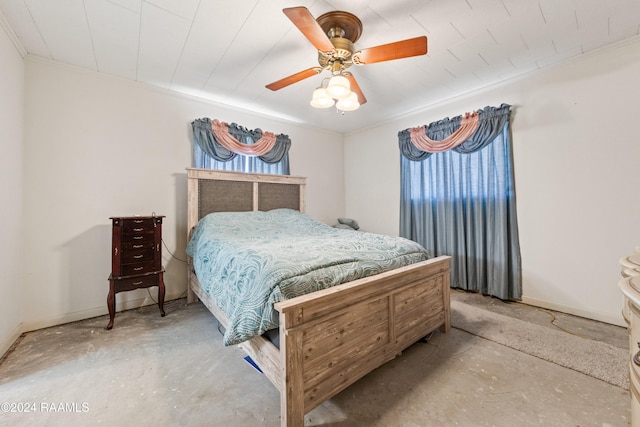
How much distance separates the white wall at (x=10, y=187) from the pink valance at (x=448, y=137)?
13.4 ft

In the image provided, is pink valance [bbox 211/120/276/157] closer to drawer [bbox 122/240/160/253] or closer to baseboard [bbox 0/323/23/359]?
drawer [bbox 122/240/160/253]

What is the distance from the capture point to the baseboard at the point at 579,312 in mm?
→ 2271

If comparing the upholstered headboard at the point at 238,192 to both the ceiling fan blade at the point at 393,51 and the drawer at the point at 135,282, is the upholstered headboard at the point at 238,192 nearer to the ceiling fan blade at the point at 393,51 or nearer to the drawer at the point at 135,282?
the drawer at the point at 135,282

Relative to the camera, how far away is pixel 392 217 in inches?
160

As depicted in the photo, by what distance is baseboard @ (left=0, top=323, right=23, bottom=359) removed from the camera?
189 centimetres

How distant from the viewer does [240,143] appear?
11.1 feet

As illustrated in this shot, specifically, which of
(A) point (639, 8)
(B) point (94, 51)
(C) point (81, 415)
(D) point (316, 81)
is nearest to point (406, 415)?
(C) point (81, 415)

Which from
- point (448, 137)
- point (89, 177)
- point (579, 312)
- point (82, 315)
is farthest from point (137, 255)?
point (579, 312)

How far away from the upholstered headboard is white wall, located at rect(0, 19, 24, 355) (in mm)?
1306

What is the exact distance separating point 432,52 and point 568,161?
1.72 m

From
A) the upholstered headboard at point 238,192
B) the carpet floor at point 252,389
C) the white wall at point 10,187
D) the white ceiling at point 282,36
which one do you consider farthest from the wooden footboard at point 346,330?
the white wall at point 10,187

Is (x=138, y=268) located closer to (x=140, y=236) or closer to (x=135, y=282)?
(x=135, y=282)

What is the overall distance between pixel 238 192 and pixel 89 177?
1.47 meters

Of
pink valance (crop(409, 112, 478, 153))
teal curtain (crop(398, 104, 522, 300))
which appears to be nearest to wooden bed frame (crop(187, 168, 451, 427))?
teal curtain (crop(398, 104, 522, 300))
